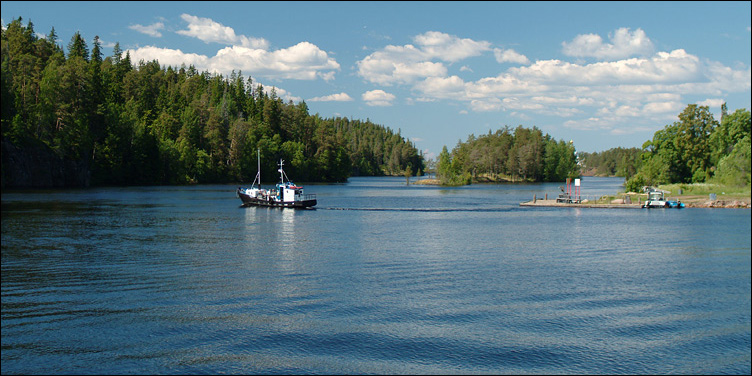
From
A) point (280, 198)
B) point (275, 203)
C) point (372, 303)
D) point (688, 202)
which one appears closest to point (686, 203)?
point (688, 202)

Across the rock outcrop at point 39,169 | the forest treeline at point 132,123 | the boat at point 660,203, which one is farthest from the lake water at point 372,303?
the forest treeline at point 132,123

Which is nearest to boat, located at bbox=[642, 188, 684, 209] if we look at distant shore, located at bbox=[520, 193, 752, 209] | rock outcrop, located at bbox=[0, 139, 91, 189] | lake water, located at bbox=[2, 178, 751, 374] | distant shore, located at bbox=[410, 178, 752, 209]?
distant shore, located at bbox=[520, 193, 752, 209]

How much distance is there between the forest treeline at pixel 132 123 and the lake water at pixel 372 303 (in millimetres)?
78287

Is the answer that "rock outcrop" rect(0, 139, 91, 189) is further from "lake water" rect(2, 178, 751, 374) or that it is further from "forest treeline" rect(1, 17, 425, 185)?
"lake water" rect(2, 178, 751, 374)

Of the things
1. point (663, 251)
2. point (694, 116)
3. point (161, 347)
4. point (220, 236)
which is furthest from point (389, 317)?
point (694, 116)

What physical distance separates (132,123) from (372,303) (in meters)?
128

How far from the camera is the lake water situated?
15.7 metres

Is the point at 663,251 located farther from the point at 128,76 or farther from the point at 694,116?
the point at 128,76

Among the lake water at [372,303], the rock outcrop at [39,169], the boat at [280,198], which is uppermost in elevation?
the rock outcrop at [39,169]

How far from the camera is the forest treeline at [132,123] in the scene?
111 meters

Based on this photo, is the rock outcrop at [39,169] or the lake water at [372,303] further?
the rock outcrop at [39,169]

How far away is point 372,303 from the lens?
21656 mm

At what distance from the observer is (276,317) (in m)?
19.6

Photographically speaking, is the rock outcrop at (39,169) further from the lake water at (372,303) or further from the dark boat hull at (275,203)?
the lake water at (372,303)
